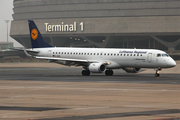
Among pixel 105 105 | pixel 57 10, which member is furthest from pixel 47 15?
pixel 105 105

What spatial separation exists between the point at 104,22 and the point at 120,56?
78.5 meters

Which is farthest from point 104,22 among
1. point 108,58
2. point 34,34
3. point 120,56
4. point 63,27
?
point 120,56

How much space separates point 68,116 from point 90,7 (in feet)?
380

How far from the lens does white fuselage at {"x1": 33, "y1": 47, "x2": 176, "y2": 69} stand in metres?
46.8

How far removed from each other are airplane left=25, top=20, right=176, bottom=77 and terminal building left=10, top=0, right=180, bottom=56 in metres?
70.1

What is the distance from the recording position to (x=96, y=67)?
4803 cm

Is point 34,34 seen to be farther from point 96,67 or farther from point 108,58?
point 96,67

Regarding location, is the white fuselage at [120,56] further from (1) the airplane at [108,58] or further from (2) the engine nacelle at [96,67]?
(2) the engine nacelle at [96,67]

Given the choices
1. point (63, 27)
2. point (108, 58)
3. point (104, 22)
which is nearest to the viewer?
point (108, 58)

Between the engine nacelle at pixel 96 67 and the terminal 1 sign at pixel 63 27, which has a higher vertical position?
the terminal 1 sign at pixel 63 27

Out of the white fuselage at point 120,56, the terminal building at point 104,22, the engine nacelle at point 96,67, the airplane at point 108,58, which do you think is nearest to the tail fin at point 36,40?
the airplane at point 108,58

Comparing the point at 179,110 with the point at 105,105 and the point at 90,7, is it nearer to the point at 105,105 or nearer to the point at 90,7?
the point at 105,105

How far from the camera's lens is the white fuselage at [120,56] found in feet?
153

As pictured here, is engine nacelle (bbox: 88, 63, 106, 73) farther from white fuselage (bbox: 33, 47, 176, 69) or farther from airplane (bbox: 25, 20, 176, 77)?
white fuselage (bbox: 33, 47, 176, 69)
